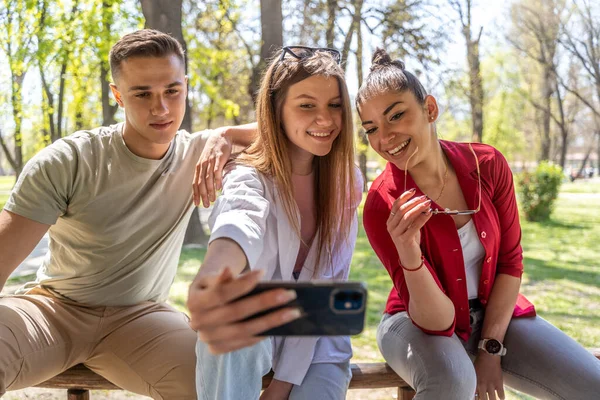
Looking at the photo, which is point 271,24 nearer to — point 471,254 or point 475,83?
point 471,254

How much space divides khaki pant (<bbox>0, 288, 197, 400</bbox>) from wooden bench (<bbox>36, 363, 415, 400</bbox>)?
1.3 inches

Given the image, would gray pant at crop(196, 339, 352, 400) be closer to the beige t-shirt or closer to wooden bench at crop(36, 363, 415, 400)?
wooden bench at crop(36, 363, 415, 400)

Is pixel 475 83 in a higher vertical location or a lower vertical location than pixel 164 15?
lower

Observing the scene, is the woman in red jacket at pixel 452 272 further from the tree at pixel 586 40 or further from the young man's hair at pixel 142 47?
the tree at pixel 586 40

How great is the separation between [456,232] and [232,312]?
44.9 inches

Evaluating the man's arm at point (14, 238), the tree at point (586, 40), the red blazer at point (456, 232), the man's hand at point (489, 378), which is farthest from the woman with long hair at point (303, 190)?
the tree at point (586, 40)

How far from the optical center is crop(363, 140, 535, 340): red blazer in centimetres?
187

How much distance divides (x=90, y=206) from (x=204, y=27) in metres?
9.21

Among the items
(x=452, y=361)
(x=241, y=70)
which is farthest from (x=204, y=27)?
(x=452, y=361)

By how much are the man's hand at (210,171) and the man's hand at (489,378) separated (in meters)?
1.10

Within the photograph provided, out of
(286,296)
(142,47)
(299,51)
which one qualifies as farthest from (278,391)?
(142,47)

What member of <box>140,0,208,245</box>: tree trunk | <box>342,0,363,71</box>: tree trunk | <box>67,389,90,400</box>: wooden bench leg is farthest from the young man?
<box>342,0,363,71</box>: tree trunk

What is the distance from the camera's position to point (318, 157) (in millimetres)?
1991

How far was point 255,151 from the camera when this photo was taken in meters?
1.92
